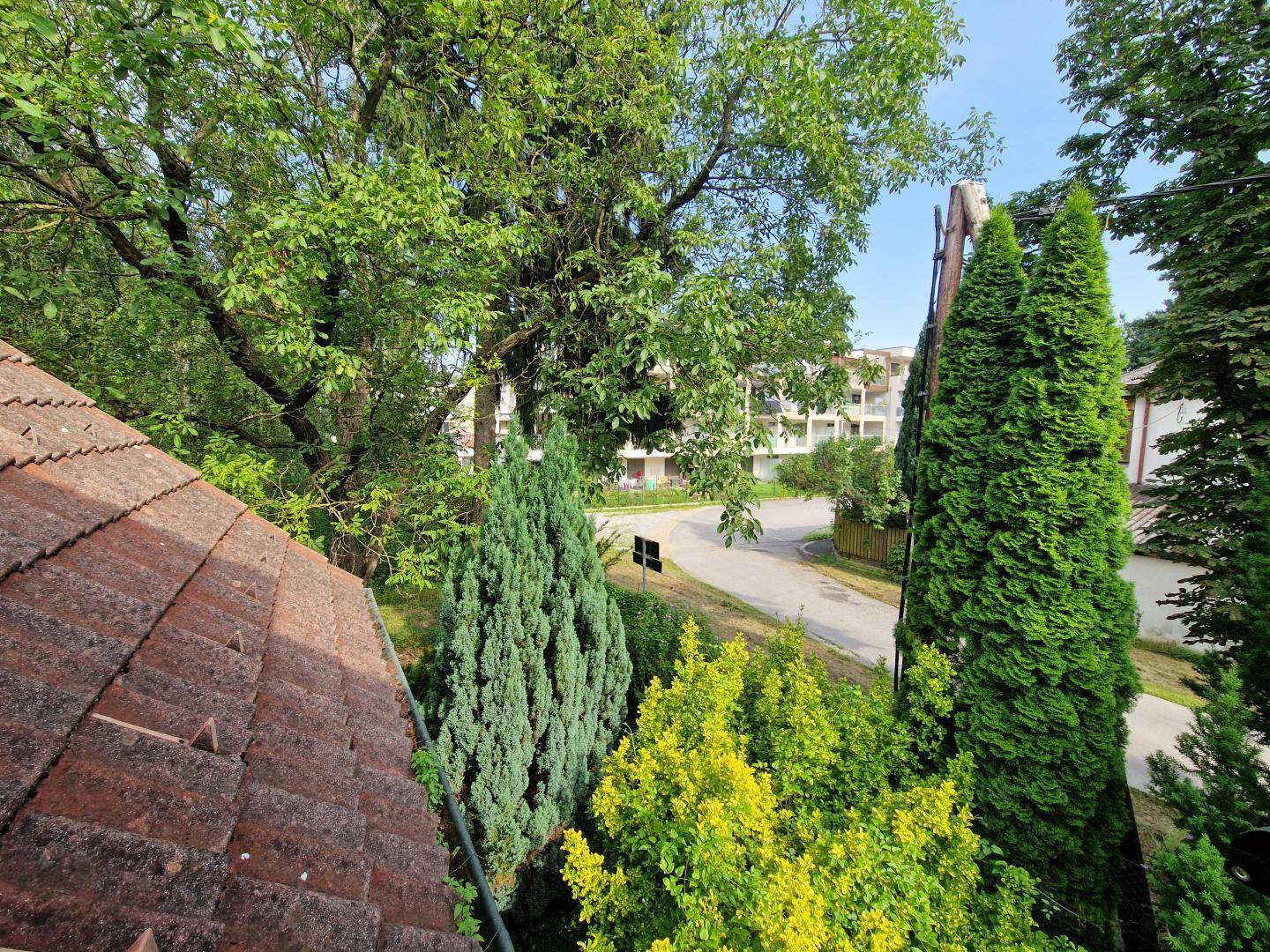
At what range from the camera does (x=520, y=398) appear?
304 inches

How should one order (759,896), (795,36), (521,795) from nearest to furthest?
(759,896)
(521,795)
(795,36)

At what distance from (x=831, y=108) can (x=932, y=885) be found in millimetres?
7397

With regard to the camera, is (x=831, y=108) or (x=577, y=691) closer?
(x=577, y=691)

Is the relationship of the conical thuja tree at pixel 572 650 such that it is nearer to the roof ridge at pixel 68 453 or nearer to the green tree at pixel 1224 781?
the roof ridge at pixel 68 453

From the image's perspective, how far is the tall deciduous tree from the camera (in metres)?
3.77

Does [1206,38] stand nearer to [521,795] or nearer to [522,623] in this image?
[522,623]

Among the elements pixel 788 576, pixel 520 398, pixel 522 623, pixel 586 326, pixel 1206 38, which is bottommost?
pixel 788 576

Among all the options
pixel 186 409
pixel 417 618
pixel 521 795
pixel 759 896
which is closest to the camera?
pixel 759 896

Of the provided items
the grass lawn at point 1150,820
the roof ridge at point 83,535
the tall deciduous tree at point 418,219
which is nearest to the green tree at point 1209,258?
the grass lawn at point 1150,820

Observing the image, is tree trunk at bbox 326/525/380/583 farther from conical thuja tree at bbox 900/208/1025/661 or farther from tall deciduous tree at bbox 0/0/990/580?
conical thuja tree at bbox 900/208/1025/661

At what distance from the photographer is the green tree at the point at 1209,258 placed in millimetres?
5395

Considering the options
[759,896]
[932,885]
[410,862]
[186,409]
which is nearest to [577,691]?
[759,896]

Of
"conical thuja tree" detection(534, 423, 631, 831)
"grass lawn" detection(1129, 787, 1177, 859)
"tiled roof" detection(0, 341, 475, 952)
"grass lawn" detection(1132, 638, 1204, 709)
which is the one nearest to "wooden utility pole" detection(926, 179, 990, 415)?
"conical thuja tree" detection(534, 423, 631, 831)

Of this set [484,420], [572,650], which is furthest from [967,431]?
[484,420]
